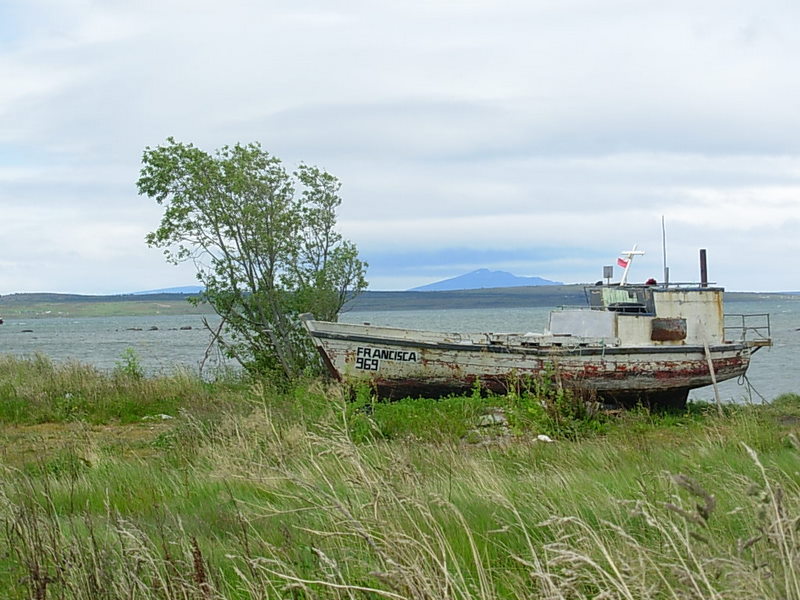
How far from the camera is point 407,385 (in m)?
17.4

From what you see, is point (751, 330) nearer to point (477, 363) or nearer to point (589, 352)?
point (589, 352)

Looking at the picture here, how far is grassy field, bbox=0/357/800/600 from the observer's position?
3.30m

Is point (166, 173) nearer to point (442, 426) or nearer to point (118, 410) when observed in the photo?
point (118, 410)

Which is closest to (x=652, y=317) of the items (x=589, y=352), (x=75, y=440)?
(x=589, y=352)

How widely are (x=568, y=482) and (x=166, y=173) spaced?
42.7ft

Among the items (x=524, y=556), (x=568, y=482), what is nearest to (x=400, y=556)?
(x=524, y=556)

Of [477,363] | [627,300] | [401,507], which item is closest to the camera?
[401,507]

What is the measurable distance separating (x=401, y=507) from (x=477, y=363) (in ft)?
43.3

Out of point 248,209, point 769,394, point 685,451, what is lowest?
point 769,394

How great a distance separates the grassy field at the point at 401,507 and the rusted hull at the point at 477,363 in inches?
76.0

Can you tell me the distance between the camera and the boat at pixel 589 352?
17.1 meters

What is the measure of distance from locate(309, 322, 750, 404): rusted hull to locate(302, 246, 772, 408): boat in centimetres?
2

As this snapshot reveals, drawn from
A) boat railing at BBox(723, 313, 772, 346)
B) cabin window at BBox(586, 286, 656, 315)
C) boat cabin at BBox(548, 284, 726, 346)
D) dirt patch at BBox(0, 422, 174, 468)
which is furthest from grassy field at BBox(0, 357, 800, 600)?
boat railing at BBox(723, 313, 772, 346)

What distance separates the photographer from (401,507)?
4012 millimetres
